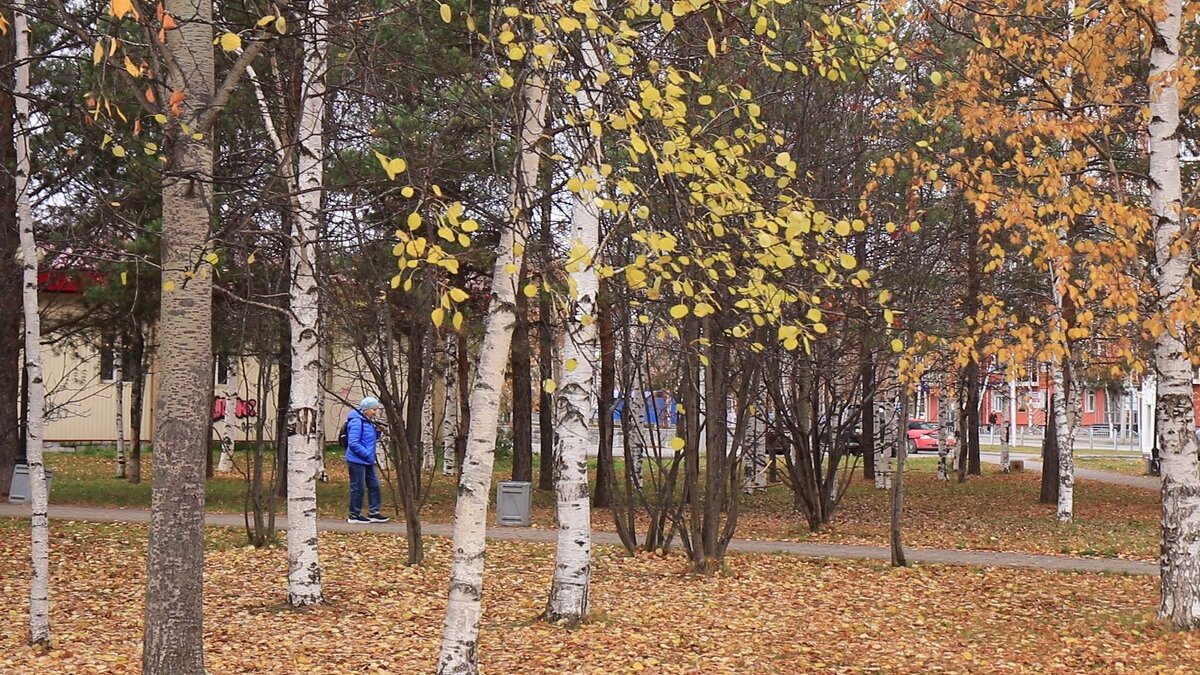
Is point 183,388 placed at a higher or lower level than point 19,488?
higher

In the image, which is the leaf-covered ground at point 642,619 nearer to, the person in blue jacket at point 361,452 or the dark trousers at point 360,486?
the person in blue jacket at point 361,452

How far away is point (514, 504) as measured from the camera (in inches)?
609

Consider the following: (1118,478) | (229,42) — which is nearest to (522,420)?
(229,42)

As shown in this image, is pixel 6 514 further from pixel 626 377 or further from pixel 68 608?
pixel 626 377

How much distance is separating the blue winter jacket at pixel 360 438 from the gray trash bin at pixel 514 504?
1.78 m

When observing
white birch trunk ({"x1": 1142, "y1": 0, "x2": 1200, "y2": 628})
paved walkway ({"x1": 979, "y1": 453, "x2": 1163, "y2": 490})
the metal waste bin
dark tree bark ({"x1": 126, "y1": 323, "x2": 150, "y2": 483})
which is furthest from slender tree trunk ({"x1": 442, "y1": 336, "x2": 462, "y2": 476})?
paved walkway ({"x1": 979, "y1": 453, "x2": 1163, "y2": 490})

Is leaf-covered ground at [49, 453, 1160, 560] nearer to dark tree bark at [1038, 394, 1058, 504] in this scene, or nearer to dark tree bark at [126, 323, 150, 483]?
dark tree bark at [1038, 394, 1058, 504]

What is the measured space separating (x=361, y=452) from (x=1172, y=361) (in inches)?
373

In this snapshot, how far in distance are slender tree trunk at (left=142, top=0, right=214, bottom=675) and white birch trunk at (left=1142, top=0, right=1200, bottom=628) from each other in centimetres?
674

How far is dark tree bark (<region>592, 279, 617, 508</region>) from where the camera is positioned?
42.3ft

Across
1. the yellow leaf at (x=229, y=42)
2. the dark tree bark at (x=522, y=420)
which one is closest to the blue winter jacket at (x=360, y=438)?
the dark tree bark at (x=522, y=420)

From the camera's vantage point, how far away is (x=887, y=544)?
47.7 feet

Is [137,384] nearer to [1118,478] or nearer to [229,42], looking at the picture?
[229,42]

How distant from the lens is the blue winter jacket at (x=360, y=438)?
14719 mm
